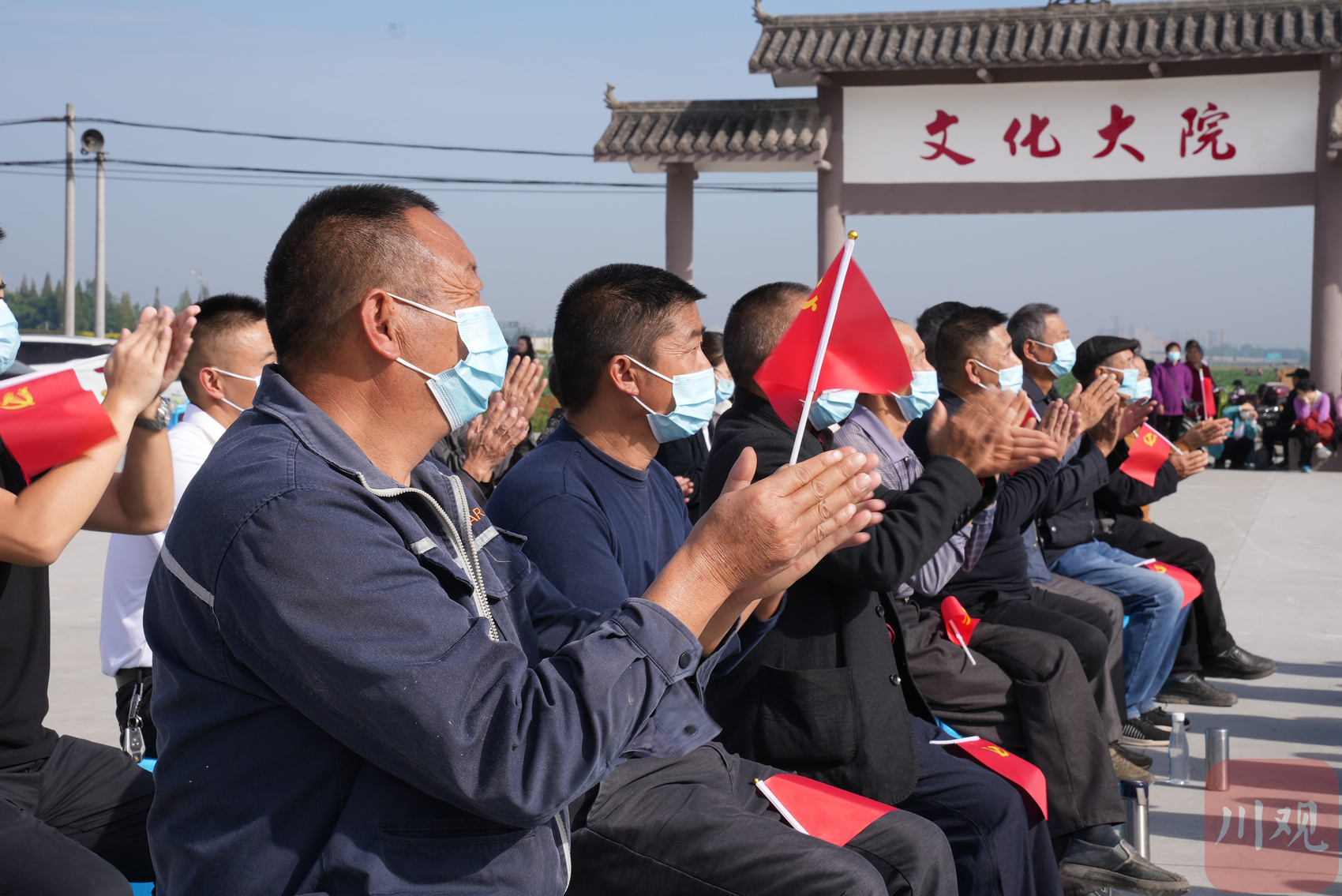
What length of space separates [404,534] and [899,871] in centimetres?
147

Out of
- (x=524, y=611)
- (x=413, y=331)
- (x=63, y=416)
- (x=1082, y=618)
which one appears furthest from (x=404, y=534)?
(x=1082, y=618)

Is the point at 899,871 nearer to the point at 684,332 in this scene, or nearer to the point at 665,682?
the point at 665,682

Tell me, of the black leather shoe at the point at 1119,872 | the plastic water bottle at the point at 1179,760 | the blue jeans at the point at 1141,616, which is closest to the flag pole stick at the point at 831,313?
the black leather shoe at the point at 1119,872

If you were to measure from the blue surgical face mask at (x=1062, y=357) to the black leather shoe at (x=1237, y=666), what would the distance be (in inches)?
69.3

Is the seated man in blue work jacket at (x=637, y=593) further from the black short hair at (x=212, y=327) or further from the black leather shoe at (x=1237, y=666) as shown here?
the black leather shoe at (x=1237, y=666)

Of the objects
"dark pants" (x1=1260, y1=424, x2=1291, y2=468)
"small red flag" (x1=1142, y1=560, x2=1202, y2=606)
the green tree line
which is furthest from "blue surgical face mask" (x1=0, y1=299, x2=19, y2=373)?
the green tree line

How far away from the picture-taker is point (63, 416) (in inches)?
101

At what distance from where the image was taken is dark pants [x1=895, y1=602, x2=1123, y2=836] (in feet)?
12.3

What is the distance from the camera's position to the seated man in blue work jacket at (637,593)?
2.27 meters

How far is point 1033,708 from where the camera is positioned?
150 inches

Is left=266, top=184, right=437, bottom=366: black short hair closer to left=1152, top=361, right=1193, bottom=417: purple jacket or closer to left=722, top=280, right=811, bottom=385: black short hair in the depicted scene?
left=722, top=280, right=811, bottom=385: black short hair

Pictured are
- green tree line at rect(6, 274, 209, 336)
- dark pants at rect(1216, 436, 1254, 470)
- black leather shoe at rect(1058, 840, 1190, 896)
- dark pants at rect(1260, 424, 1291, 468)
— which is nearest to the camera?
black leather shoe at rect(1058, 840, 1190, 896)

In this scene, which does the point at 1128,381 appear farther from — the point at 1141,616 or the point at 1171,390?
the point at 1171,390

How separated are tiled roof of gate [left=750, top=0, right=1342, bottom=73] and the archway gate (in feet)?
0.07
